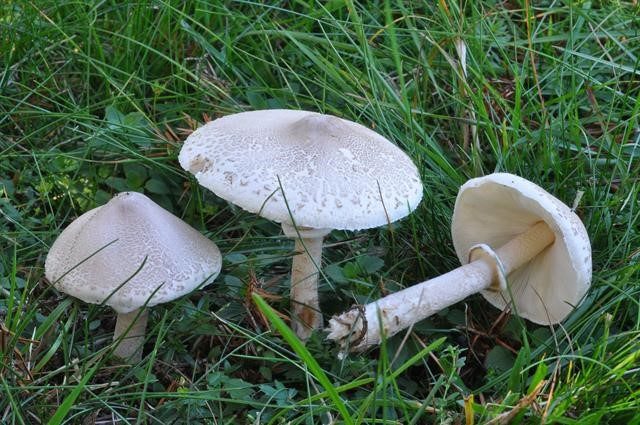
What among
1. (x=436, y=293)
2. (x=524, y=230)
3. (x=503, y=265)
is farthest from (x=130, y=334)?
(x=524, y=230)

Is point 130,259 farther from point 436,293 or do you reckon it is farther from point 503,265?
point 503,265

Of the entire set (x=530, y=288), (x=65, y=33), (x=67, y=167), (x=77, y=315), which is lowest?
(x=530, y=288)

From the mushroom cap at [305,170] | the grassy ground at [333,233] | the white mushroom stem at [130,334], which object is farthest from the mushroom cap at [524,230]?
the white mushroom stem at [130,334]

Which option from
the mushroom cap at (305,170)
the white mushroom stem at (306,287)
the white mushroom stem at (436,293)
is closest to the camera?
the mushroom cap at (305,170)

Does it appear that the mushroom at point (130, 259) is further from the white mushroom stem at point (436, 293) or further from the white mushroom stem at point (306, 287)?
the white mushroom stem at point (436, 293)

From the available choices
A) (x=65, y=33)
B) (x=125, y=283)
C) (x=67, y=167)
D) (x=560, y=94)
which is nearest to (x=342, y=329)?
(x=125, y=283)

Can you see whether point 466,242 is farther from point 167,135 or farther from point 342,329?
point 167,135

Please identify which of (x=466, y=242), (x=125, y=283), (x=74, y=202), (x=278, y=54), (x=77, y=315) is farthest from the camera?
(x=278, y=54)
